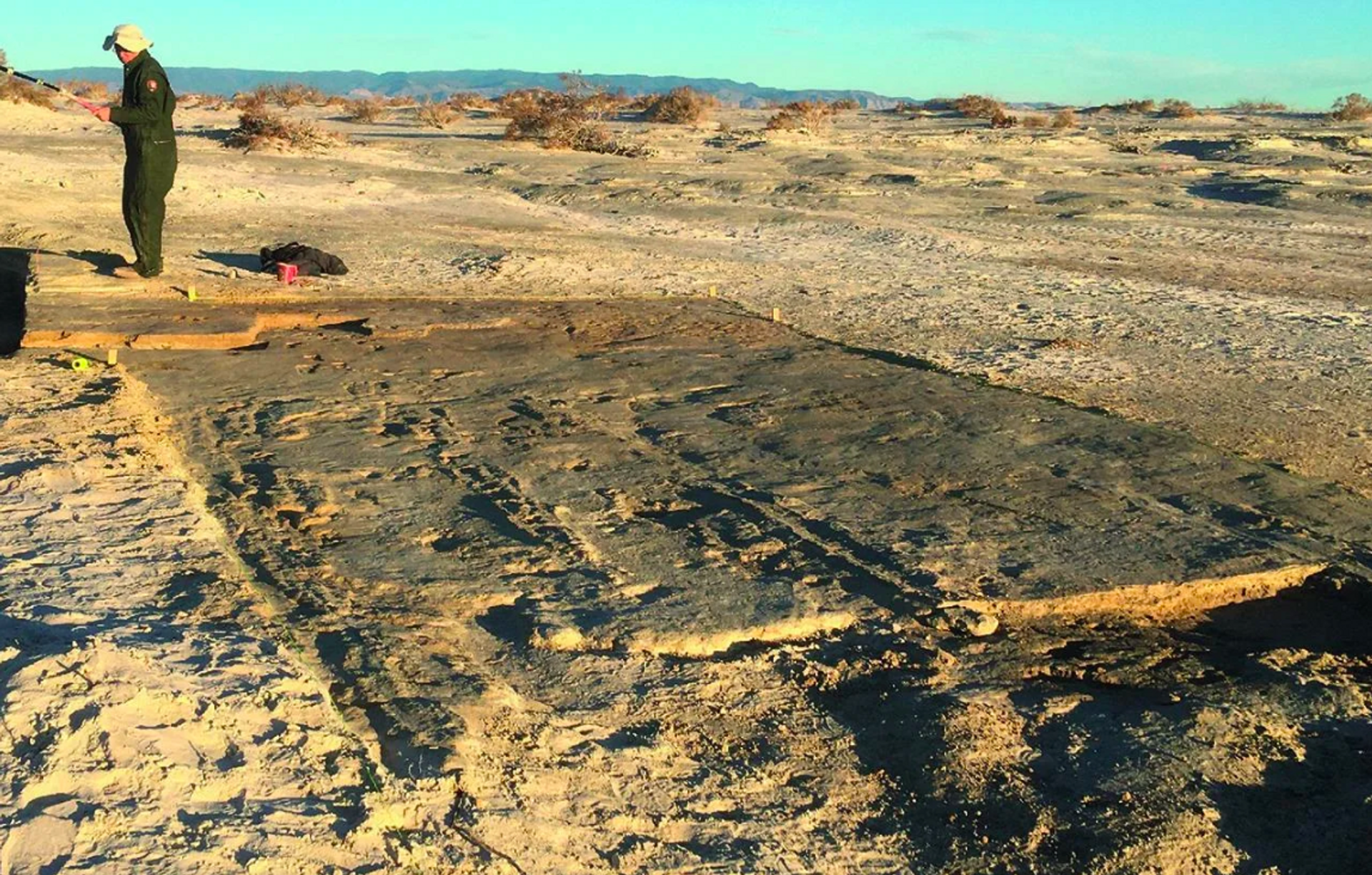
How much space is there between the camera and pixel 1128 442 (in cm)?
612

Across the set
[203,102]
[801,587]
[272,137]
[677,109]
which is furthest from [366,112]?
[801,587]

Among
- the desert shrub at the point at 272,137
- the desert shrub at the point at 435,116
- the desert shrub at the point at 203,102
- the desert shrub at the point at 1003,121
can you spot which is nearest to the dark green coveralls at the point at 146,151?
the desert shrub at the point at 272,137

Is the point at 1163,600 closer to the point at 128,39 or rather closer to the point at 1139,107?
the point at 128,39

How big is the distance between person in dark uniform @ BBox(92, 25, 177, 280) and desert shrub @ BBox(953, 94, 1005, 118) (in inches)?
1013

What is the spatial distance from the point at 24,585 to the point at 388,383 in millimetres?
3024

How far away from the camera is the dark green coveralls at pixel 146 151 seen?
29.8ft

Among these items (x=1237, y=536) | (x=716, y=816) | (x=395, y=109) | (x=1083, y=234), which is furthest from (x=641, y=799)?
(x=395, y=109)

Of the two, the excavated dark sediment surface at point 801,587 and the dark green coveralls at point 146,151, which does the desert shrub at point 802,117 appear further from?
the excavated dark sediment surface at point 801,587

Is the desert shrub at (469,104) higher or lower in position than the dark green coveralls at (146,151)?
higher

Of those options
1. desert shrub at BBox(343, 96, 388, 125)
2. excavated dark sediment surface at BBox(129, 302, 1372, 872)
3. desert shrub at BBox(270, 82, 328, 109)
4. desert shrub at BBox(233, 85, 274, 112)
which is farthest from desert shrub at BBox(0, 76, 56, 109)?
excavated dark sediment surface at BBox(129, 302, 1372, 872)

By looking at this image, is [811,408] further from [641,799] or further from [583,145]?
[583,145]

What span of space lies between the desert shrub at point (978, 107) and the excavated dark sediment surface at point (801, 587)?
27527 mm

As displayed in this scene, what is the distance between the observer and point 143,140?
30.0ft

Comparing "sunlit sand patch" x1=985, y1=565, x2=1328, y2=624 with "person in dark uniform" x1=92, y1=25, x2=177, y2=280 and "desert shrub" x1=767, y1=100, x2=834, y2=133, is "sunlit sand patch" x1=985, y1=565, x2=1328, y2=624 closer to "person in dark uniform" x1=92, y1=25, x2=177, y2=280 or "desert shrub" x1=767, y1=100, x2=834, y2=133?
"person in dark uniform" x1=92, y1=25, x2=177, y2=280
